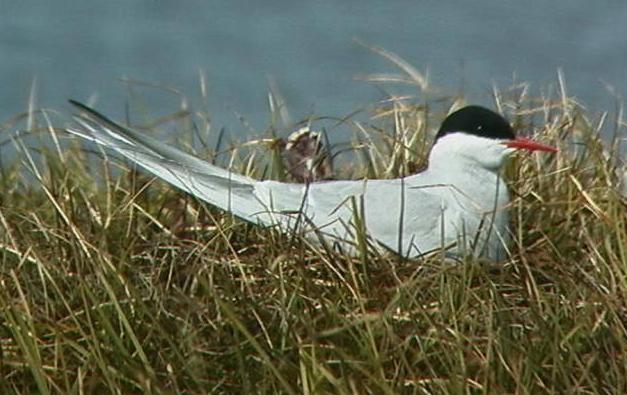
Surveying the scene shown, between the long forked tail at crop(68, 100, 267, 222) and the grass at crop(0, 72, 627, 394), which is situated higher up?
the long forked tail at crop(68, 100, 267, 222)

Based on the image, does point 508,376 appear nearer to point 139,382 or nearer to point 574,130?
point 139,382

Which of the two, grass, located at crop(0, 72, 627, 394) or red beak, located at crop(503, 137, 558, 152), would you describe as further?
red beak, located at crop(503, 137, 558, 152)

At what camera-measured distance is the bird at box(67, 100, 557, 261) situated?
4031 millimetres

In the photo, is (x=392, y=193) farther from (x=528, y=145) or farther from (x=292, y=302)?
(x=292, y=302)

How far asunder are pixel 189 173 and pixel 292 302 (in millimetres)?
670

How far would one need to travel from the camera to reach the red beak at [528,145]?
13.7 ft

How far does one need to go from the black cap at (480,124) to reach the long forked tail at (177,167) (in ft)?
1.50

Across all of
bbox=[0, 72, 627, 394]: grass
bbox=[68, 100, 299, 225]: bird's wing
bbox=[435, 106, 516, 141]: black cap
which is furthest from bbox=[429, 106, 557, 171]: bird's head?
bbox=[68, 100, 299, 225]: bird's wing

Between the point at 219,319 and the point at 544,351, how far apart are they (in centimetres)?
60

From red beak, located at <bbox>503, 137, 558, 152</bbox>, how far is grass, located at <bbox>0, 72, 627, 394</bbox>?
0.37 ft

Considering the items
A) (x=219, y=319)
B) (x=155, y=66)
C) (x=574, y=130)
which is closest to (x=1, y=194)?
(x=219, y=319)

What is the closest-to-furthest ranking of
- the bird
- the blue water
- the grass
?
the grass, the bird, the blue water

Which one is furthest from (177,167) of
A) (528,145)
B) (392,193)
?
(528,145)

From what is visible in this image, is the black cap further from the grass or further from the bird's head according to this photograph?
the grass
